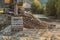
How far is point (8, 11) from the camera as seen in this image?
A: 11.4 metres

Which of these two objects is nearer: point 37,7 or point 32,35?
point 32,35

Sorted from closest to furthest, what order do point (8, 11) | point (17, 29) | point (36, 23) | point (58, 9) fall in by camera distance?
1. point (17, 29)
2. point (36, 23)
3. point (8, 11)
4. point (58, 9)

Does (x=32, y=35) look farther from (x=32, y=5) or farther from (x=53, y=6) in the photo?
(x=32, y=5)

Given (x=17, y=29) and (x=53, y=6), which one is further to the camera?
(x=53, y=6)

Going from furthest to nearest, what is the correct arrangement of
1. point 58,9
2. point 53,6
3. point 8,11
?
point 53,6
point 58,9
point 8,11

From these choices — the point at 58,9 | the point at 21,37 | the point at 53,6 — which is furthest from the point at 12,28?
the point at 53,6

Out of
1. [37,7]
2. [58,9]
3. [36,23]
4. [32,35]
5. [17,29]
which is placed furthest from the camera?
[37,7]

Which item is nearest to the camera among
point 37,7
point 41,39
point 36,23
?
point 41,39

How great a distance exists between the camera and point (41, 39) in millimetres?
6828

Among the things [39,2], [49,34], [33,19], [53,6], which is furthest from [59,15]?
[49,34]

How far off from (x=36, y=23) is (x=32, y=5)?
9075mm

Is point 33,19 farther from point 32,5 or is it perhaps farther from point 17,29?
point 32,5

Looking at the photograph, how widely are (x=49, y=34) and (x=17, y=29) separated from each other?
129cm

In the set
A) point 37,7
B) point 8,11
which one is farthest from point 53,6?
point 8,11
